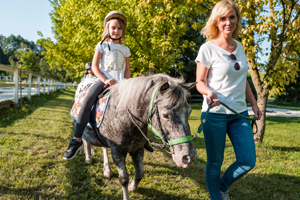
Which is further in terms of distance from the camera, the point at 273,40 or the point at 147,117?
the point at 273,40

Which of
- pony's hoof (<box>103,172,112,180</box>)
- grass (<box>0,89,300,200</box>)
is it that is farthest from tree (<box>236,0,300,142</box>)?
pony's hoof (<box>103,172,112,180</box>)

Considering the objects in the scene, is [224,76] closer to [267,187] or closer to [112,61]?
[112,61]

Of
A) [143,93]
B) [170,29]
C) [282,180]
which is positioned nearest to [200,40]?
[170,29]

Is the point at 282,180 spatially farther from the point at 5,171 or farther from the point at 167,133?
the point at 5,171

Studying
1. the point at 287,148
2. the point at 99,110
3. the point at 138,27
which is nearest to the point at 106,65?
the point at 99,110

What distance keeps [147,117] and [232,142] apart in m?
1.09

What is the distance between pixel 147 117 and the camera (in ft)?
6.81

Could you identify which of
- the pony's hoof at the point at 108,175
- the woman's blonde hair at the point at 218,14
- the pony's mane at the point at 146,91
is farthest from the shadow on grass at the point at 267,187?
the woman's blonde hair at the point at 218,14

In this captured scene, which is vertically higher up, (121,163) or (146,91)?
(146,91)

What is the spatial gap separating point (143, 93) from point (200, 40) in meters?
23.8

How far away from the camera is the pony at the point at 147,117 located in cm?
178

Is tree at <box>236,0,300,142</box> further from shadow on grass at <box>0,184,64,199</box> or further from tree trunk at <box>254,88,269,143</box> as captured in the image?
shadow on grass at <box>0,184,64,199</box>

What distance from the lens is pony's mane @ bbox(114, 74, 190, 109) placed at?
6.03 ft

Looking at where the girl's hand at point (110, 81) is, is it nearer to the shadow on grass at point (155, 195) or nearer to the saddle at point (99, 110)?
the saddle at point (99, 110)
